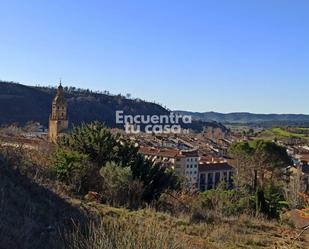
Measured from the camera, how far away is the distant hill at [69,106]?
79.7 metres

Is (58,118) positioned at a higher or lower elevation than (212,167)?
higher

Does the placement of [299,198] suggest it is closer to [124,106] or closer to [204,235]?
[204,235]

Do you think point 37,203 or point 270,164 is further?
point 270,164

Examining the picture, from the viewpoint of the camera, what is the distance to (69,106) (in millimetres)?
94750

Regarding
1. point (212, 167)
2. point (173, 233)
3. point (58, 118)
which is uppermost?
point (58, 118)

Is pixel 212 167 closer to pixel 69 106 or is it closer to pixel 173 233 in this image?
pixel 173 233

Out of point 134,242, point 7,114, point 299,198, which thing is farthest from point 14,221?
point 7,114

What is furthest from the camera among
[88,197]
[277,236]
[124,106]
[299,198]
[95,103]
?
[124,106]

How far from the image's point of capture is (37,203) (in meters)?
6.11

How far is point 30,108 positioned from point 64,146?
76.5 meters

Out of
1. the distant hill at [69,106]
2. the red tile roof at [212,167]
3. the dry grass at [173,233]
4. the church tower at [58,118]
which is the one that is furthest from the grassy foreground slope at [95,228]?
the distant hill at [69,106]

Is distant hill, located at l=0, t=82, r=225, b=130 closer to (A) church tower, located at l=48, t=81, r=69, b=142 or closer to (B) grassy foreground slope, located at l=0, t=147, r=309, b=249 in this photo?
(A) church tower, located at l=48, t=81, r=69, b=142

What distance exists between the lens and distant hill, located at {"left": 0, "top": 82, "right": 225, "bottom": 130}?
79688mm

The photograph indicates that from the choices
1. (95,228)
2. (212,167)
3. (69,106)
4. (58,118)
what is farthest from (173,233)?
(69,106)
